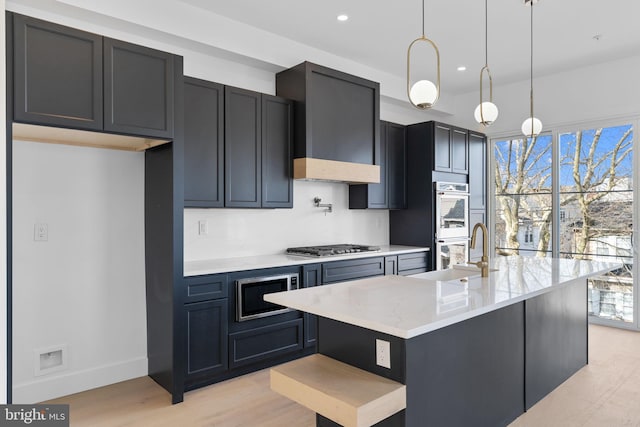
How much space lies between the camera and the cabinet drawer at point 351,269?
12.4 feet

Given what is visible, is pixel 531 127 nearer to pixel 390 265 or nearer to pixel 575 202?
pixel 390 265

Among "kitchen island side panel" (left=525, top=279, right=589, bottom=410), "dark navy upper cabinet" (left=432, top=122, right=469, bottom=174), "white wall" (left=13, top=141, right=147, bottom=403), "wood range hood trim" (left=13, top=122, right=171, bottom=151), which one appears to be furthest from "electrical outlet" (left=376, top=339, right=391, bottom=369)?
"dark navy upper cabinet" (left=432, top=122, right=469, bottom=174)

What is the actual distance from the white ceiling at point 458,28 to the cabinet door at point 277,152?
28.7 inches

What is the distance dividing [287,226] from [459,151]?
2569 mm

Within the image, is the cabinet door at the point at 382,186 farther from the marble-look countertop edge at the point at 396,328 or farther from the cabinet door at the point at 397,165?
the marble-look countertop edge at the point at 396,328

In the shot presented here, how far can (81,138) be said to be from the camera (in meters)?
2.75

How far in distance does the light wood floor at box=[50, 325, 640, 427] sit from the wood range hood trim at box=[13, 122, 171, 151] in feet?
5.93

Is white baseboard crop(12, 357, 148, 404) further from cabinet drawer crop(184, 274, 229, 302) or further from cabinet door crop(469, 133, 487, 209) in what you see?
cabinet door crop(469, 133, 487, 209)

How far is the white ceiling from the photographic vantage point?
3340 mm

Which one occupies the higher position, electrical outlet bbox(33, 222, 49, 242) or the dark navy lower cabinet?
electrical outlet bbox(33, 222, 49, 242)

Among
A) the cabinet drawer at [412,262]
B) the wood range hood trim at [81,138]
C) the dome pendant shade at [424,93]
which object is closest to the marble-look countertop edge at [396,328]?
the dome pendant shade at [424,93]

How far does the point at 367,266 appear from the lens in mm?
4172

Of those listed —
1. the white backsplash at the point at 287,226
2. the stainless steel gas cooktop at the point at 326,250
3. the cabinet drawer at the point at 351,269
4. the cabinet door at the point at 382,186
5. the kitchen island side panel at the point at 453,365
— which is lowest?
the kitchen island side panel at the point at 453,365

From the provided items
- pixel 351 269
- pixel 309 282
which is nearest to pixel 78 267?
pixel 309 282
